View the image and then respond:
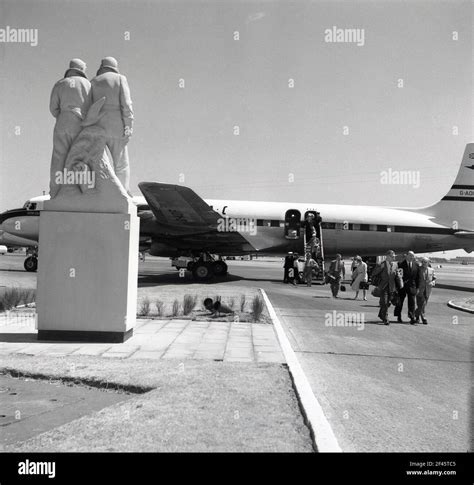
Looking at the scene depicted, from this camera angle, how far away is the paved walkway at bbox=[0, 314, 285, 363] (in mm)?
7250

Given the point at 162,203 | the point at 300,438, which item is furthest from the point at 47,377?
the point at 162,203

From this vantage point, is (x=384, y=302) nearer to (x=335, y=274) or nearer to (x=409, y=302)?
(x=409, y=302)

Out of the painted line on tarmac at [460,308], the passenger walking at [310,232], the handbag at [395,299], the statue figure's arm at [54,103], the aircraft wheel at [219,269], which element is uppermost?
the statue figure's arm at [54,103]

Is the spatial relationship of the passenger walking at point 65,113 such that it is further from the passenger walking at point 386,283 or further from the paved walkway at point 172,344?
the passenger walking at point 386,283

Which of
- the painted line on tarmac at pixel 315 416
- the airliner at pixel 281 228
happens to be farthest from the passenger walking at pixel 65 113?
the airliner at pixel 281 228

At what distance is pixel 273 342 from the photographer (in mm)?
8664

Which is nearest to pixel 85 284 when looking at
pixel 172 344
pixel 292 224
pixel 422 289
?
pixel 172 344

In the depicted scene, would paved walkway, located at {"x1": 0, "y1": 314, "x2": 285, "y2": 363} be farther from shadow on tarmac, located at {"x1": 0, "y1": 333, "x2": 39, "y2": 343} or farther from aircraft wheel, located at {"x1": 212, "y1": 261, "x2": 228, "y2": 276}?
aircraft wheel, located at {"x1": 212, "y1": 261, "x2": 228, "y2": 276}

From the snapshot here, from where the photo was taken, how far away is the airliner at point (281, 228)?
2339cm

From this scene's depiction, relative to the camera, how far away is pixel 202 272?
23344 mm

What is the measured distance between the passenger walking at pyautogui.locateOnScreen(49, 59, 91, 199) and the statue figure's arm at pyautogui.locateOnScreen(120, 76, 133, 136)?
0.61 m

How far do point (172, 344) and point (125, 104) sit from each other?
4148 mm

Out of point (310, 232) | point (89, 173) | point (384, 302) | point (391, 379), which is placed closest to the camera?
point (391, 379)

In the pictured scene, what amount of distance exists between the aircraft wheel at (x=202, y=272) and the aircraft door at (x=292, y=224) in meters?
5.03
